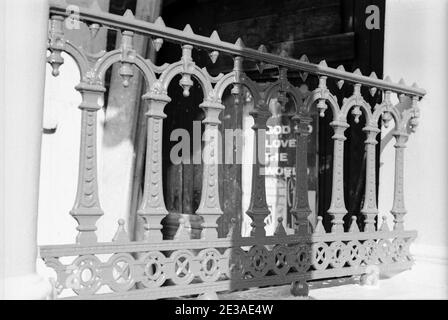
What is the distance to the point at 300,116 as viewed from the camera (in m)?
3.33

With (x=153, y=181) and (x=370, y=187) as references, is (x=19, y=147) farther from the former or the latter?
(x=370, y=187)

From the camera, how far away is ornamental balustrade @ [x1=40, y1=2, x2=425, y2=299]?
2516mm

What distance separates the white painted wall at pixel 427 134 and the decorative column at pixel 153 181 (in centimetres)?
198

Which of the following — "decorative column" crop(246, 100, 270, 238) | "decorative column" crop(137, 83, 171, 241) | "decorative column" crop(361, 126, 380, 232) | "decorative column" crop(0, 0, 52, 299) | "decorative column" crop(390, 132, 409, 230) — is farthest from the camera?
"decorative column" crop(390, 132, 409, 230)

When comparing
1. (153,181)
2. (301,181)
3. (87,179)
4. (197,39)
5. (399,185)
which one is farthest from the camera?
(399,185)

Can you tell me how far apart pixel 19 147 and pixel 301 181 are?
5.56 feet

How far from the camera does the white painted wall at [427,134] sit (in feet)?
12.8

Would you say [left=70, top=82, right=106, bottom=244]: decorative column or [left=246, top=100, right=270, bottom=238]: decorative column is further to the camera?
[left=246, top=100, right=270, bottom=238]: decorative column

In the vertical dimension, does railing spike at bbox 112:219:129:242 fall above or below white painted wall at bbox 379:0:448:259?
below

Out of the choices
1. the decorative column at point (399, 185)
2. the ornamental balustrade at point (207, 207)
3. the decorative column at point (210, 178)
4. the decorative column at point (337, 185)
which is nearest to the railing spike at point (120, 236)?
the ornamental balustrade at point (207, 207)

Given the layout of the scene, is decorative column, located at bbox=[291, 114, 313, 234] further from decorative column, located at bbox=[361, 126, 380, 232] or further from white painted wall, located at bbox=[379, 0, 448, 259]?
white painted wall, located at bbox=[379, 0, 448, 259]

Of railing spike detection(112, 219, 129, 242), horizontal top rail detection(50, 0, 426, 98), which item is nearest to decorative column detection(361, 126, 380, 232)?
horizontal top rail detection(50, 0, 426, 98)

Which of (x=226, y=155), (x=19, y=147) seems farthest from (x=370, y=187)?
(x=19, y=147)

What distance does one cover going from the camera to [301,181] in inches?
132
